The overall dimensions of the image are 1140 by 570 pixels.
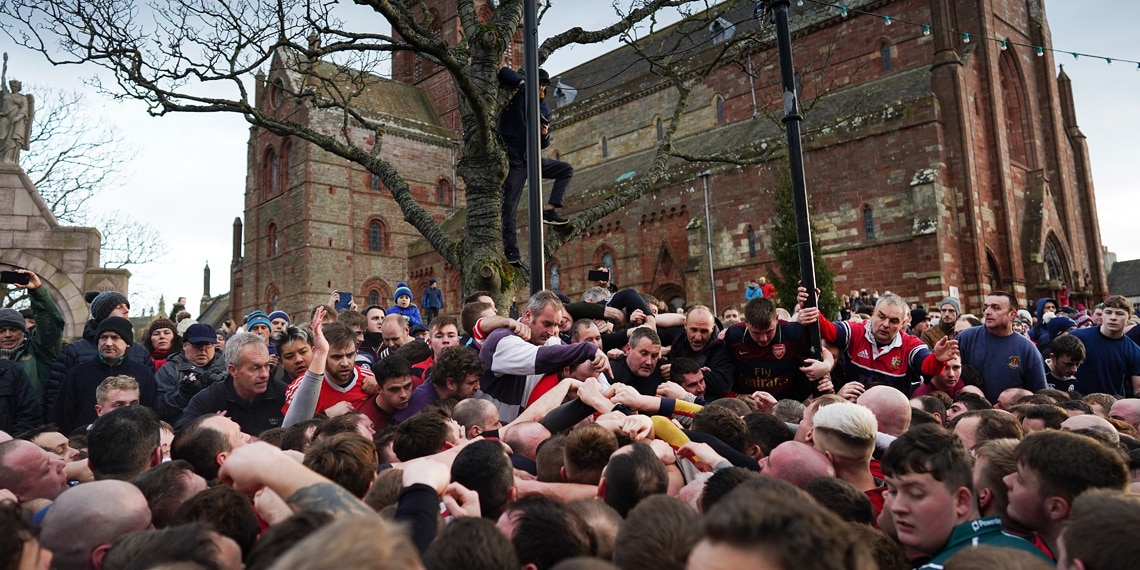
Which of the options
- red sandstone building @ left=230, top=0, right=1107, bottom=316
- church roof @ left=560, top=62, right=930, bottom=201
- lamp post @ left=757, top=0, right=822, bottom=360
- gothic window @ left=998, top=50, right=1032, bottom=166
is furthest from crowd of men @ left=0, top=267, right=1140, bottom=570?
gothic window @ left=998, top=50, right=1032, bottom=166

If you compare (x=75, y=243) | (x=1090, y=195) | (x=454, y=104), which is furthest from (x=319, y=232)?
(x=1090, y=195)

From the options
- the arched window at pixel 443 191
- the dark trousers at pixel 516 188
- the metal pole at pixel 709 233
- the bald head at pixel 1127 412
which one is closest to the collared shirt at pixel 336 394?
the dark trousers at pixel 516 188

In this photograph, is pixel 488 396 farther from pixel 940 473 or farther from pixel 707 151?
pixel 707 151

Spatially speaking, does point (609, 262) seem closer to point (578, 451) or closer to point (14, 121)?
point (14, 121)

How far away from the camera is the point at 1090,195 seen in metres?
29.8

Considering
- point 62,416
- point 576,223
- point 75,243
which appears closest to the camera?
point 62,416

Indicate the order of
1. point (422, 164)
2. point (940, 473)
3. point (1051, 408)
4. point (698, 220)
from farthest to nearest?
point (422, 164) → point (698, 220) → point (1051, 408) → point (940, 473)

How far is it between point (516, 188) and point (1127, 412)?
247 inches

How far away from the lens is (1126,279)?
135ft

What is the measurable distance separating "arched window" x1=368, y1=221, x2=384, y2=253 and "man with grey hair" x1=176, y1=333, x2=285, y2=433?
3402 cm

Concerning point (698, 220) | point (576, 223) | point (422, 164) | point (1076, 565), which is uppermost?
point (422, 164)

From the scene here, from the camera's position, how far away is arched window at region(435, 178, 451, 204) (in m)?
40.6

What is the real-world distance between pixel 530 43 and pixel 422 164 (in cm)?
3518

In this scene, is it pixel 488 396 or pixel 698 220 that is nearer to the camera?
pixel 488 396
